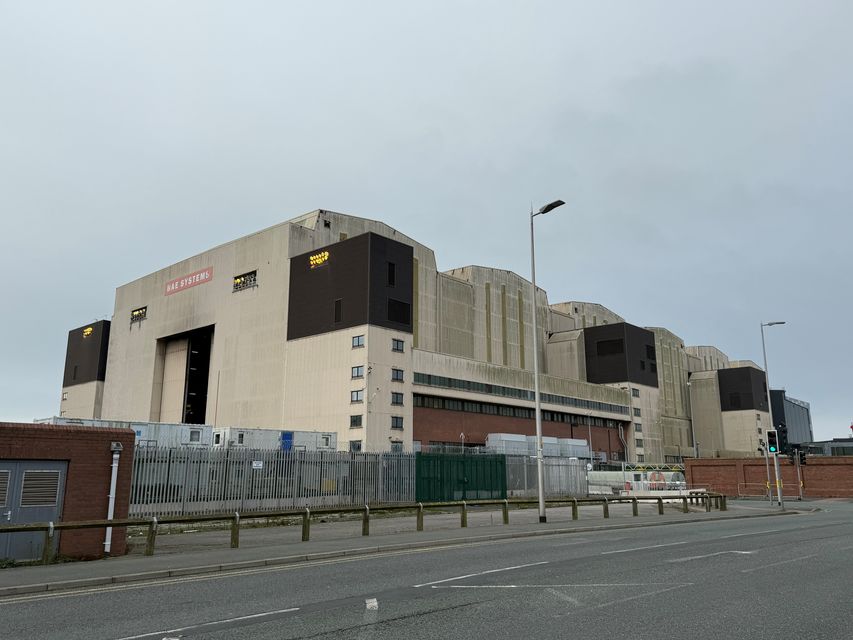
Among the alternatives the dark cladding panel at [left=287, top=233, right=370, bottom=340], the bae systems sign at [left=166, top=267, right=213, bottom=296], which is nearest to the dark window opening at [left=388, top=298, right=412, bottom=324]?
the dark cladding panel at [left=287, top=233, right=370, bottom=340]

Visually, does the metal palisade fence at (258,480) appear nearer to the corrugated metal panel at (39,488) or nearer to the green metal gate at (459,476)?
the green metal gate at (459,476)

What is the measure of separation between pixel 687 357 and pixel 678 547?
13218 cm

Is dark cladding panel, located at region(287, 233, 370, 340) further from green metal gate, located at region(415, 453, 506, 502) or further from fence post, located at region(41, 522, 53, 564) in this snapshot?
fence post, located at region(41, 522, 53, 564)

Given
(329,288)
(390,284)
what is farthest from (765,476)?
(329,288)

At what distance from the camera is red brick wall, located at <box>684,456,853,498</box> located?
54.1 meters

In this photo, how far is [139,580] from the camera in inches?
492

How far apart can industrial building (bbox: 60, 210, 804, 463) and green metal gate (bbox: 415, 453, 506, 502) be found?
2023 centimetres

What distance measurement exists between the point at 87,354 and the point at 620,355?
87.7m

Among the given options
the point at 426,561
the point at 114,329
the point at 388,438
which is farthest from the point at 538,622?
the point at 114,329

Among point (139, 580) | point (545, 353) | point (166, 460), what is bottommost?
point (139, 580)

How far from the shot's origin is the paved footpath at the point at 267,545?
12.6 metres

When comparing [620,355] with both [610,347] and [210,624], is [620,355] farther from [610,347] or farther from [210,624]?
[210,624]

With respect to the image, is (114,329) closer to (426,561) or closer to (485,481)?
(485,481)

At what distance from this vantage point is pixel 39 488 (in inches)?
611
